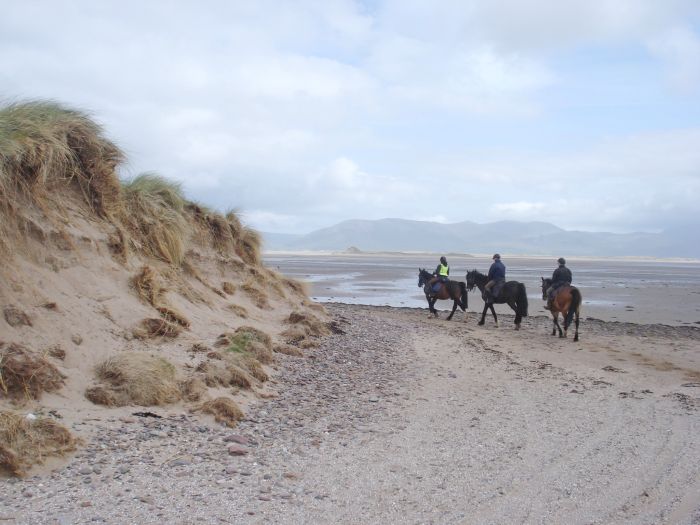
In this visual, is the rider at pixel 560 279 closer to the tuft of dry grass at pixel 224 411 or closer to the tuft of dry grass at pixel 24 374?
the tuft of dry grass at pixel 224 411

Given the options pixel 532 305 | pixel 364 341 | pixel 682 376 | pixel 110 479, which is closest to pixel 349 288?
pixel 532 305

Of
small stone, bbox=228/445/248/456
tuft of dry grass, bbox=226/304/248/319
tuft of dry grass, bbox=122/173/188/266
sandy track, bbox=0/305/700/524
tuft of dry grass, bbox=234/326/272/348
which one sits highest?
tuft of dry grass, bbox=122/173/188/266

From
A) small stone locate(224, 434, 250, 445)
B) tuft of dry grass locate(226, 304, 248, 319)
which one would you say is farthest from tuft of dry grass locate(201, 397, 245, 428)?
tuft of dry grass locate(226, 304, 248, 319)

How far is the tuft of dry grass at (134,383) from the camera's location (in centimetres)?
671

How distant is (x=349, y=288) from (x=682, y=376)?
23684 millimetres

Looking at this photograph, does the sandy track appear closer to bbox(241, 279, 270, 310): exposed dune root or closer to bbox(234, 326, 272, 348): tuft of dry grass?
bbox(234, 326, 272, 348): tuft of dry grass

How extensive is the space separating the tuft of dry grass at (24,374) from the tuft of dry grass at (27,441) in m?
0.65

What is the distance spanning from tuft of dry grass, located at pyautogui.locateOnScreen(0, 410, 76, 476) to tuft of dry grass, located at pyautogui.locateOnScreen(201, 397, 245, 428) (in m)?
1.65

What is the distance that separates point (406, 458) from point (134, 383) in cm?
328

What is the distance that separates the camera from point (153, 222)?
12.2 metres

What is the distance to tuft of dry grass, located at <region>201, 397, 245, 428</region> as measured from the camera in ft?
22.4

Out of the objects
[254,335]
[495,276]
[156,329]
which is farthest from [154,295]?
[495,276]

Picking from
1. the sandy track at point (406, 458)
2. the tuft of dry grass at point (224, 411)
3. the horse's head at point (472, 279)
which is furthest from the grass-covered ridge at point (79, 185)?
the horse's head at point (472, 279)

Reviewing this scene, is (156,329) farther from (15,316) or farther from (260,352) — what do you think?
(15,316)
